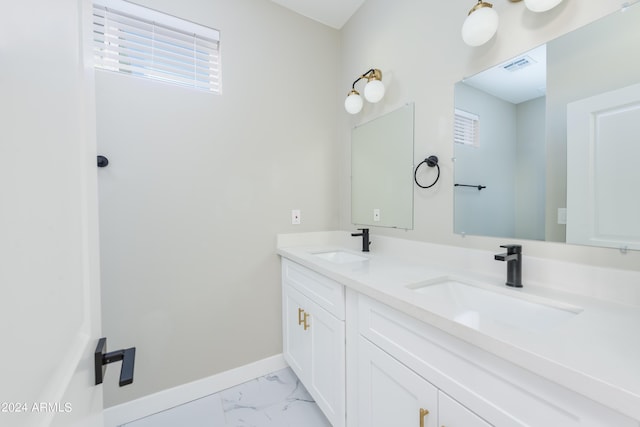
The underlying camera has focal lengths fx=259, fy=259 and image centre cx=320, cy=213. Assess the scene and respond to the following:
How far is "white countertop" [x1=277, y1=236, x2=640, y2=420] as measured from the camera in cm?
46

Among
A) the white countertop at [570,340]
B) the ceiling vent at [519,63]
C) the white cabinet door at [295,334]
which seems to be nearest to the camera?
the white countertop at [570,340]

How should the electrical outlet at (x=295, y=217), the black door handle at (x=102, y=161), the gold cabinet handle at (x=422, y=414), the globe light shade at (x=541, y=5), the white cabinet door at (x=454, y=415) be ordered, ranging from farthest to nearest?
1. the electrical outlet at (x=295, y=217)
2. the black door handle at (x=102, y=161)
3. the globe light shade at (x=541, y=5)
4. the gold cabinet handle at (x=422, y=414)
5. the white cabinet door at (x=454, y=415)

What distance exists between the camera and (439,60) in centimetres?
138

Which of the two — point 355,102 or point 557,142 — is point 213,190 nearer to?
point 355,102

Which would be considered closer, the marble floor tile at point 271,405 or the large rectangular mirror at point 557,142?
the large rectangular mirror at point 557,142

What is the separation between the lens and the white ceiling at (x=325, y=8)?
189cm

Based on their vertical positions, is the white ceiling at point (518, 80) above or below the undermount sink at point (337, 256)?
above

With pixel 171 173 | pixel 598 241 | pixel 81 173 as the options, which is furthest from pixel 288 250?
pixel 598 241

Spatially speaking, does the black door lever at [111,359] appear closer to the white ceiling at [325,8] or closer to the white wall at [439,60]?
the white wall at [439,60]

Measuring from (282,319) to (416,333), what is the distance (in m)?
1.33

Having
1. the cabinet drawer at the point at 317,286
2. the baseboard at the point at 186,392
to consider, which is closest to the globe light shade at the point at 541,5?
the cabinet drawer at the point at 317,286

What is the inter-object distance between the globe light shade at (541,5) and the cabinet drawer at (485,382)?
122cm

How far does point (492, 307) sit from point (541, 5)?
3.75 ft

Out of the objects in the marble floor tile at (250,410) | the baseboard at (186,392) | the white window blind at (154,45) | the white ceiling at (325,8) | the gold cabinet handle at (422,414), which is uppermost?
the white ceiling at (325,8)
